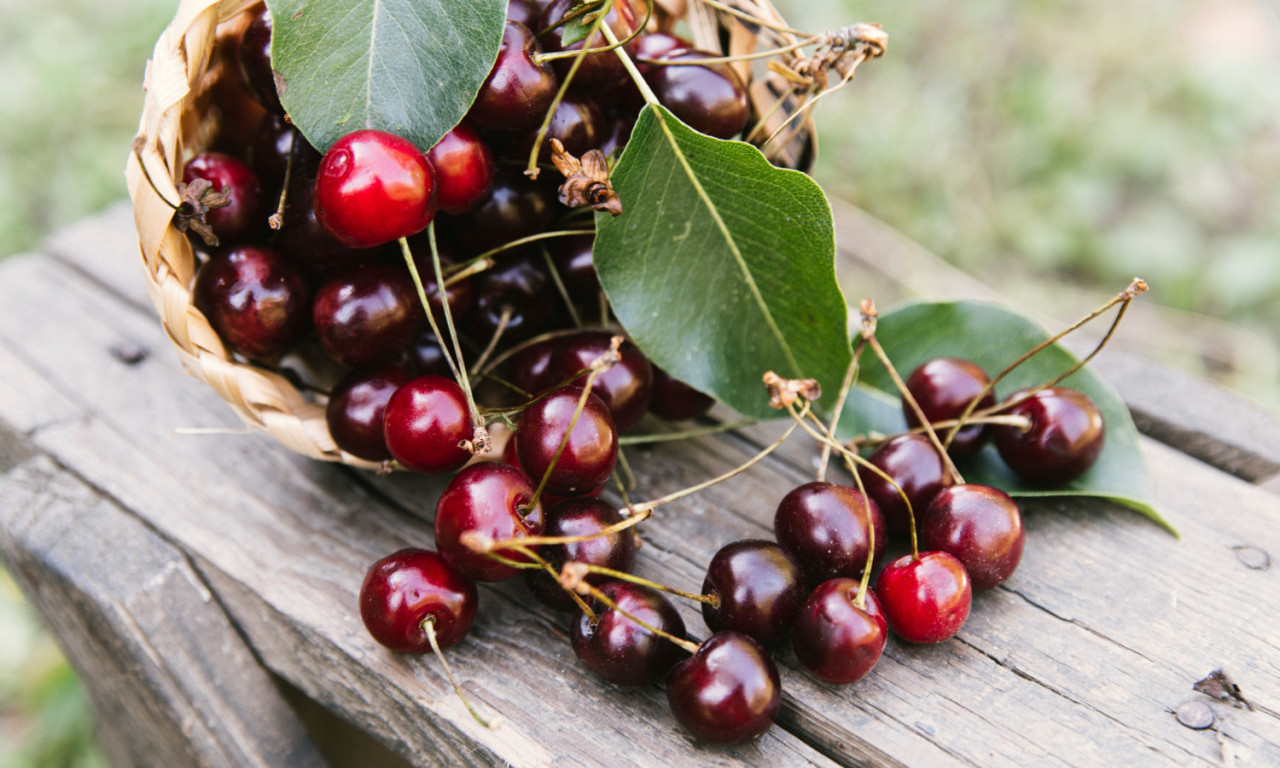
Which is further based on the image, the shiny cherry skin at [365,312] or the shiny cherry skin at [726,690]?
the shiny cherry skin at [365,312]

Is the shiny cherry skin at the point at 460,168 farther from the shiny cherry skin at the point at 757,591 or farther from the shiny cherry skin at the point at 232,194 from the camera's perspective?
the shiny cherry skin at the point at 757,591

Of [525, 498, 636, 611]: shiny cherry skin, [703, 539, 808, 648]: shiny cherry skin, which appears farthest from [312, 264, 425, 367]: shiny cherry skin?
[703, 539, 808, 648]: shiny cherry skin

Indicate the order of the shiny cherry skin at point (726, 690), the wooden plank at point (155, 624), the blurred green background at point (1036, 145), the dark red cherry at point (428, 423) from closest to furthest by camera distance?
the shiny cherry skin at point (726, 690) → the dark red cherry at point (428, 423) → the wooden plank at point (155, 624) → the blurred green background at point (1036, 145)

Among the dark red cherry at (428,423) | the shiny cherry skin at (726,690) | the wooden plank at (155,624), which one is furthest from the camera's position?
the wooden plank at (155,624)

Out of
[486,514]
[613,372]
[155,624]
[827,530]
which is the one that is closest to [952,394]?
[827,530]

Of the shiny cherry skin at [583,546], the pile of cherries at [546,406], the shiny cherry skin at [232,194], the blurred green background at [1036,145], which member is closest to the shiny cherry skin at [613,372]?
the pile of cherries at [546,406]

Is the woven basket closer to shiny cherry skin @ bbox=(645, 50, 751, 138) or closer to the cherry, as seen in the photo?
shiny cherry skin @ bbox=(645, 50, 751, 138)

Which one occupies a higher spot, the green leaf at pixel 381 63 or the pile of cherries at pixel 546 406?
the green leaf at pixel 381 63
